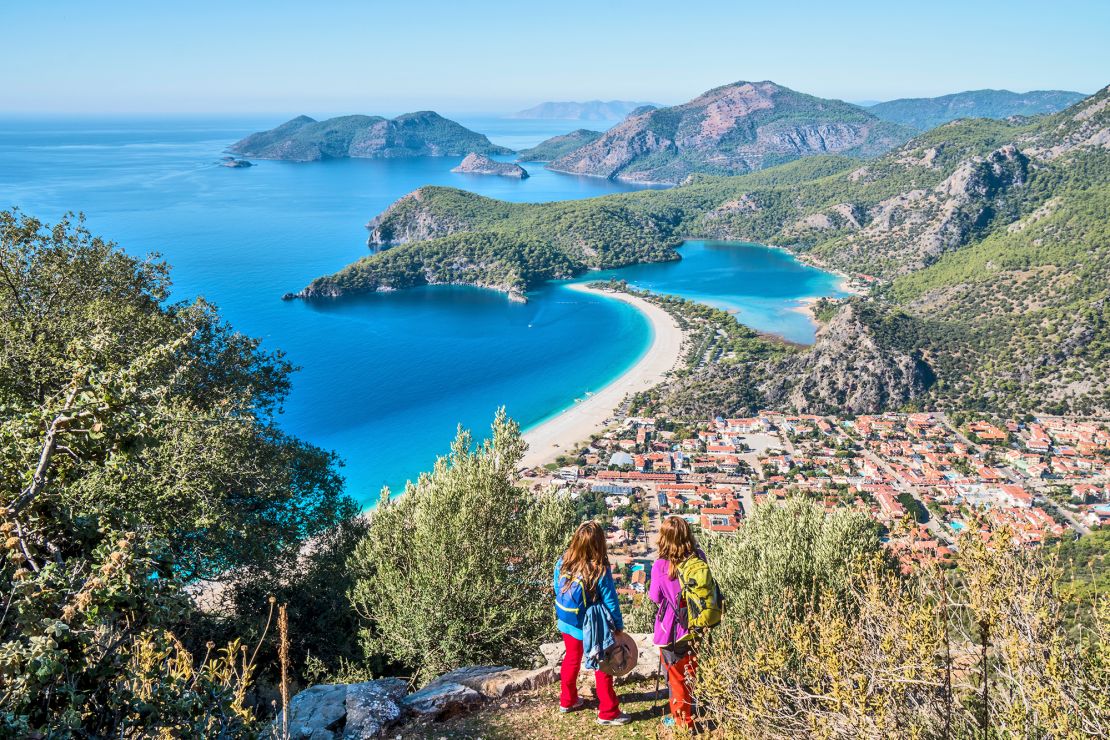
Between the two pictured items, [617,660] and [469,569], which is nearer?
[617,660]

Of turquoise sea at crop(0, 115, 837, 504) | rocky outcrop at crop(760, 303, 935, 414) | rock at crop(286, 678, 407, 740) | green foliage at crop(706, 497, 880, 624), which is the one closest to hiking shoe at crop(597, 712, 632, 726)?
rock at crop(286, 678, 407, 740)

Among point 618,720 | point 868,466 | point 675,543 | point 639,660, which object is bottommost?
point 868,466

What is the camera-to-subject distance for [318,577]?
12.2m

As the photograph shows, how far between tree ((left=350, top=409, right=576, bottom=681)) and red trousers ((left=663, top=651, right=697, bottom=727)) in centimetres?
332

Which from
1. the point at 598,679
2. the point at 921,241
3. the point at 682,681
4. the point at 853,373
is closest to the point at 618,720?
the point at 598,679

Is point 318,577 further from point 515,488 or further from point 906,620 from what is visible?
point 906,620

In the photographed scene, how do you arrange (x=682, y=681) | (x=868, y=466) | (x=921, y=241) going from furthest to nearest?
1. (x=921, y=241)
2. (x=868, y=466)
3. (x=682, y=681)

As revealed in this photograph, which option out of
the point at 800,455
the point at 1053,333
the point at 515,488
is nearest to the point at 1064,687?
the point at 515,488

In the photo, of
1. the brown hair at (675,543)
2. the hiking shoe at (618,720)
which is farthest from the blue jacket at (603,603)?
the hiking shoe at (618,720)

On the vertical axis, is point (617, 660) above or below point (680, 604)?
below

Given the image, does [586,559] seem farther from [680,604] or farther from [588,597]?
[680,604]

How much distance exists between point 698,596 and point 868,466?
1394 inches

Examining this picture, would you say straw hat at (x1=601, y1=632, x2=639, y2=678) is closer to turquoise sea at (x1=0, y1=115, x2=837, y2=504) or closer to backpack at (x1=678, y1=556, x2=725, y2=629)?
backpack at (x1=678, y1=556, x2=725, y2=629)

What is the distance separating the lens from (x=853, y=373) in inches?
1822
